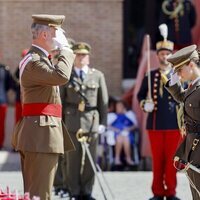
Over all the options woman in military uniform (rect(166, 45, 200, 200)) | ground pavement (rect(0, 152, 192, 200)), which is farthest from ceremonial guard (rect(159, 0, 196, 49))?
woman in military uniform (rect(166, 45, 200, 200))

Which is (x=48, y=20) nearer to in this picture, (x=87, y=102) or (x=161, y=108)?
(x=87, y=102)

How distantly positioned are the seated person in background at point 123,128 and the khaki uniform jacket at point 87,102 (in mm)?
3563

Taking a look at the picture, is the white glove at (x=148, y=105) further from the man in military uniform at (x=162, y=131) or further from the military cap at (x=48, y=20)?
the military cap at (x=48, y=20)

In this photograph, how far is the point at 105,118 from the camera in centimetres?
947

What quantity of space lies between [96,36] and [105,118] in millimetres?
5567

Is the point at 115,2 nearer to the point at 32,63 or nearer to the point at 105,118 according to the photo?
the point at 105,118

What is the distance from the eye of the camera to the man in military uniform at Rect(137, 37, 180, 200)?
9.13m

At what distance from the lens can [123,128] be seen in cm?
1309

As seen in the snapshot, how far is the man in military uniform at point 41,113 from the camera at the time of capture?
6.66 metres

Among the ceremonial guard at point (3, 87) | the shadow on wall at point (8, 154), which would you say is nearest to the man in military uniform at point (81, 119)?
the shadow on wall at point (8, 154)

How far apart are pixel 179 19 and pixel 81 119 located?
501 cm

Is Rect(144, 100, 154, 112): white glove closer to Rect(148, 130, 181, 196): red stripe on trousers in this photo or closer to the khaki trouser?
Rect(148, 130, 181, 196): red stripe on trousers

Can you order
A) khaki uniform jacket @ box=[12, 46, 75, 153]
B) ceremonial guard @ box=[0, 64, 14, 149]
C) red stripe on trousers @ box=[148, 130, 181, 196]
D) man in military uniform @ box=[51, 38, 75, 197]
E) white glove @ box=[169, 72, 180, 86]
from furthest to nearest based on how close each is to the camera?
1. ceremonial guard @ box=[0, 64, 14, 149]
2. man in military uniform @ box=[51, 38, 75, 197]
3. red stripe on trousers @ box=[148, 130, 181, 196]
4. white glove @ box=[169, 72, 180, 86]
5. khaki uniform jacket @ box=[12, 46, 75, 153]

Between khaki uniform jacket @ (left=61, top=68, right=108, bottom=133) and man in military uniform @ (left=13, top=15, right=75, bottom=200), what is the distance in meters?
2.41
